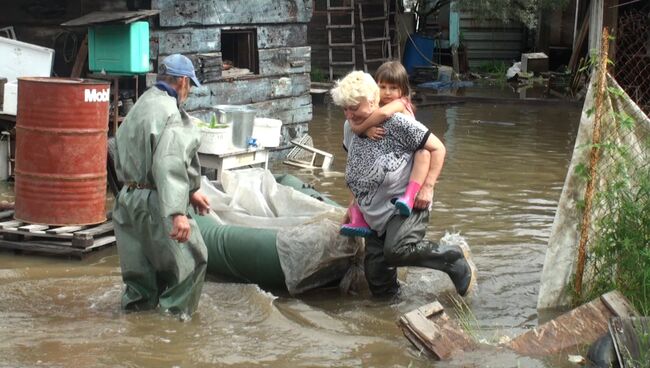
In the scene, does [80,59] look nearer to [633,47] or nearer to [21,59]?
[21,59]

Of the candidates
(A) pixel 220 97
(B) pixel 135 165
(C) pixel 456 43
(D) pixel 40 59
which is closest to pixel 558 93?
(C) pixel 456 43

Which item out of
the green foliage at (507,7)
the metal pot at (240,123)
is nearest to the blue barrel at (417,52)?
the green foliage at (507,7)

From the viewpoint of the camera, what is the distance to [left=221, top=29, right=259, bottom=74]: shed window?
13148 millimetres

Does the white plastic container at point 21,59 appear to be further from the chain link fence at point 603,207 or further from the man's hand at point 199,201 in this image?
the chain link fence at point 603,207

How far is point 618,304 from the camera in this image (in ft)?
19.7

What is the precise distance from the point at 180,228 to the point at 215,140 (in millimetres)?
4344

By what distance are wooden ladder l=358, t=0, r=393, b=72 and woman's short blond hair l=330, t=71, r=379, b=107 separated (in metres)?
18.5

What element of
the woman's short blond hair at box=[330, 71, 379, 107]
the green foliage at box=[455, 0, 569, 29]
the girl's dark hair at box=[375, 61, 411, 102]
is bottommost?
the woman's short blond hair at box=[330, 71, 379, 107]

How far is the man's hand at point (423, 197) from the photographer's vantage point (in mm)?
6879

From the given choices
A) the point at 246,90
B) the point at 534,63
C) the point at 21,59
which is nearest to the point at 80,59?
the point at 21,59

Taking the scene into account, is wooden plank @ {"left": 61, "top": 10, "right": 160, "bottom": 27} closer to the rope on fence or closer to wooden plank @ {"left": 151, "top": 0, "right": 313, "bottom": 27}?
wooden plank @ {"left": 151, "top": 0, "right": 313, "bottom": 27}

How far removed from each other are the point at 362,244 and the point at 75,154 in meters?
2.53

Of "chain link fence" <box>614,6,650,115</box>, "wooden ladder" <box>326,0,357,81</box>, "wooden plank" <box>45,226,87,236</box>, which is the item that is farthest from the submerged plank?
"wooden ladder" <box>326,0,357,81</box>

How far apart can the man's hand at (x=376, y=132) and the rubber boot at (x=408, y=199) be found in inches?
15.5
